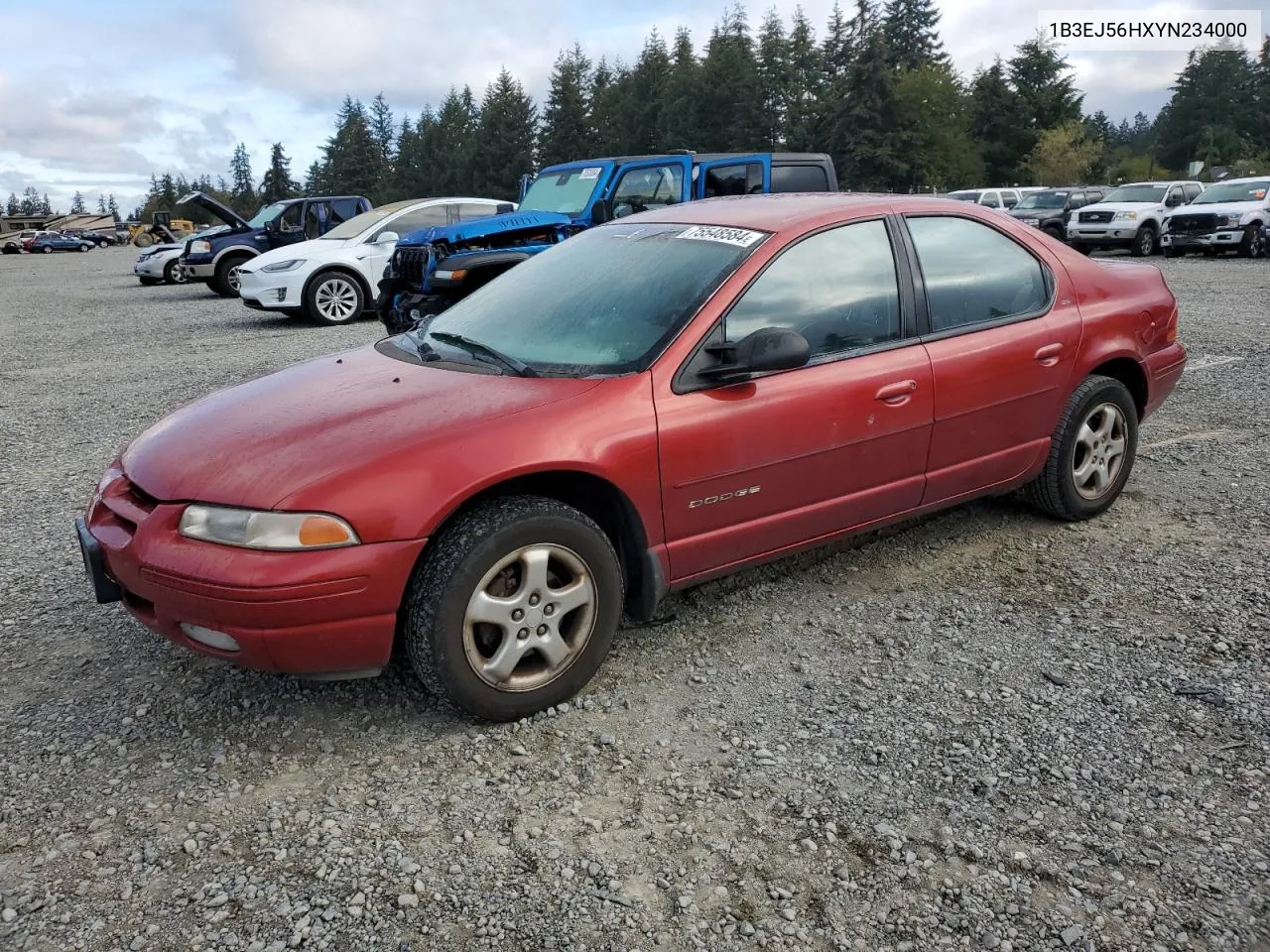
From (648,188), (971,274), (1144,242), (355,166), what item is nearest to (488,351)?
(971,274)

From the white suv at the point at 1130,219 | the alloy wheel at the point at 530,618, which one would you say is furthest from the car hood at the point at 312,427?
the white suv at the point at 1130,219

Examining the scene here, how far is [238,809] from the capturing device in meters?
2.68

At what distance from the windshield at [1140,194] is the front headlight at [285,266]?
18433mm

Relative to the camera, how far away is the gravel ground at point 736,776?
227 cm

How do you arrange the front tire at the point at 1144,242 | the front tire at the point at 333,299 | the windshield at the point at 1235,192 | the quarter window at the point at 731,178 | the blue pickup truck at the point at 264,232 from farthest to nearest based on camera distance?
the front tire at the point at 1144,242 → the windshield at the point at 1235,192 → the blue pickup truck at the point at 264,232 → the front tire at the point at 333,299 → the quarter window at the point at 731,178

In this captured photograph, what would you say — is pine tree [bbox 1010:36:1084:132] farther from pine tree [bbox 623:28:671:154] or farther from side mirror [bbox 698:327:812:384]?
side mirror [bbox 698:327:812:384]

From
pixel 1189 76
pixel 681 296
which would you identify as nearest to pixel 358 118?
pixel 1189 76

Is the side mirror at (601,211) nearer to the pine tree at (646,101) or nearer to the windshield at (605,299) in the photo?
the windshield at (605,299)

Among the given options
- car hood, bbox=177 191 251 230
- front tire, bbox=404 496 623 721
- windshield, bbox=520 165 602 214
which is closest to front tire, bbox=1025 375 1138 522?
front tire, bbox=404 496 623 721

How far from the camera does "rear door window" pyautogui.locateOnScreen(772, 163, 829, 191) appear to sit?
10664 millimetres

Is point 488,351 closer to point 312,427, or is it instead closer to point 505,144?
point 312,427

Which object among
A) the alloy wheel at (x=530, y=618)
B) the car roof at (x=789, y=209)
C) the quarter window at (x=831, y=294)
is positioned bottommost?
the alloy wheel at (x=530, y=618)

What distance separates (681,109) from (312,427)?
7427 centimetres

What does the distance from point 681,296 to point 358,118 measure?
10957cm
